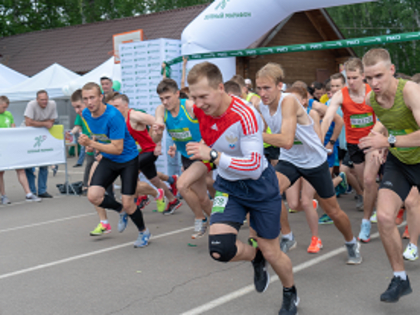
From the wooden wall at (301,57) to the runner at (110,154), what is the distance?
15.1 metres

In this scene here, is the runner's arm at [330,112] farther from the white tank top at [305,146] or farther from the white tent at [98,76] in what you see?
the white tent at [98,76]

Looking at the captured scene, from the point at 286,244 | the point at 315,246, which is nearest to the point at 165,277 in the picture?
the point at 286,244

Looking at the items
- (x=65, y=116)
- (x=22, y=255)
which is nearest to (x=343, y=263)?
(x=22, y=255)

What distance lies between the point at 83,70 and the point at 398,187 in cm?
2414

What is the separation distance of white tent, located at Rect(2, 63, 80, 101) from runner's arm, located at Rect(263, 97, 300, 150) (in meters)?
15.7

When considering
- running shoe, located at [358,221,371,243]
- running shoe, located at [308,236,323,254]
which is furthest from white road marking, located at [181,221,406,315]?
running shoe, located at [358,221,371,243]

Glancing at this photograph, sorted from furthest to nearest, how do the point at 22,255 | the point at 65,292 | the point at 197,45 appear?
the point at 197,45 < the point at 22,255 < the point at 65,292

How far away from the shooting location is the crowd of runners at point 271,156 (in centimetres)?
371

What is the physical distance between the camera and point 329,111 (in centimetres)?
639

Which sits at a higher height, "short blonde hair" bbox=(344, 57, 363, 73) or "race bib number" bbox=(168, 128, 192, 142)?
"short blonde hair" bbox=(344, 57, 363, 73)

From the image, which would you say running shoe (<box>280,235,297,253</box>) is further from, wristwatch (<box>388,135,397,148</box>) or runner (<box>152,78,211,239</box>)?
wristwatch (<box>388,135,397,148</box>)

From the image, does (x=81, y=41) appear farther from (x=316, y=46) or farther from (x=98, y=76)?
(x=316, y=46)

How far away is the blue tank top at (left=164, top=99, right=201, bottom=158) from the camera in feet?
22.2

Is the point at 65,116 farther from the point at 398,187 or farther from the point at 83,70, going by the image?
the point at 398,187
